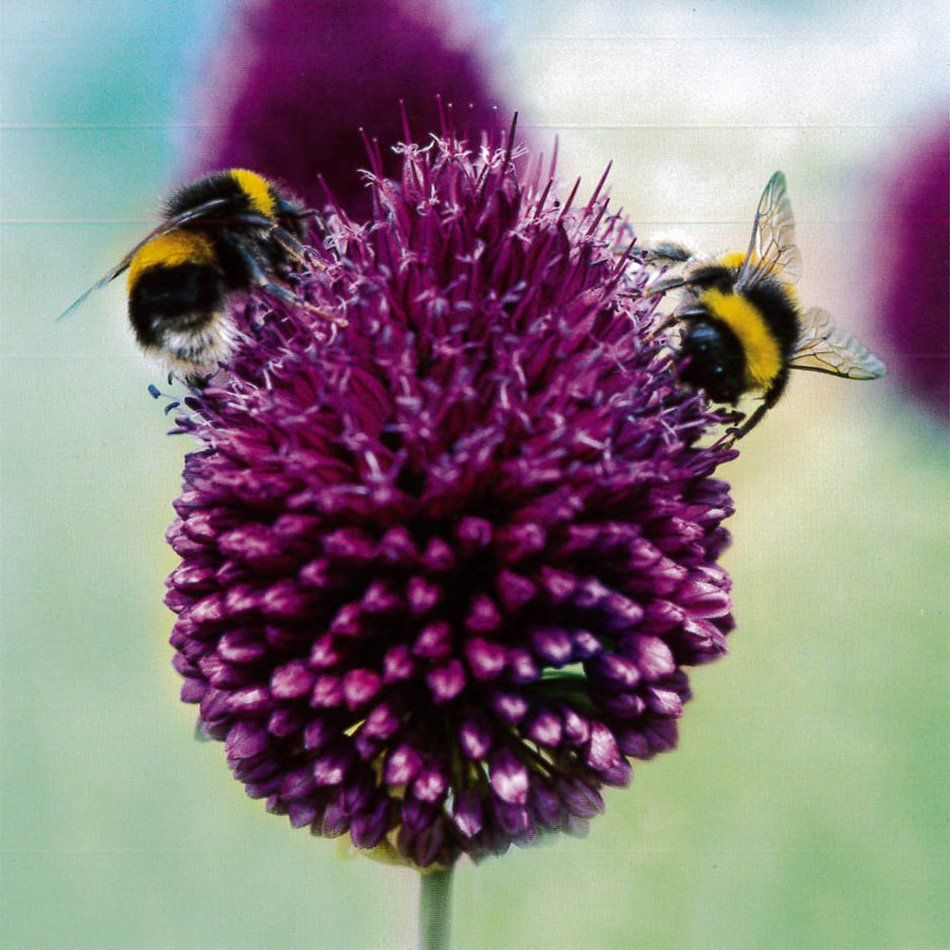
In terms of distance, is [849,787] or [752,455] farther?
[752,455]

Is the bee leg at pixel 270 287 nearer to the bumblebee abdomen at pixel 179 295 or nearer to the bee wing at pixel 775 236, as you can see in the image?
the bumblebee abdomen at pixel 179 295

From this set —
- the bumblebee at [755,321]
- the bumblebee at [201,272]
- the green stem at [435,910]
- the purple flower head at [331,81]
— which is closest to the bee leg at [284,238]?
the bumblebee at [201,272]

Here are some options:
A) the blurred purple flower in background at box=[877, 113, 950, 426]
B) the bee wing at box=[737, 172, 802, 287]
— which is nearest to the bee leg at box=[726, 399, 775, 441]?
the bee wing at box=[737, 172, 802, 287]

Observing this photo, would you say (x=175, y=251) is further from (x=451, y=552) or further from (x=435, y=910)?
(x=435, y=910)

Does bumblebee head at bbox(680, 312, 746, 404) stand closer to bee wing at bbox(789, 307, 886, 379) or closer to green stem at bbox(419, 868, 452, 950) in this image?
bee wing at bbox(789, 307, 886, 379)

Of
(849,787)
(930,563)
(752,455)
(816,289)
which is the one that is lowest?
(849,787)

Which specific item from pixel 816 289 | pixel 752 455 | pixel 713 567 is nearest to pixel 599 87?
pixel 816 289

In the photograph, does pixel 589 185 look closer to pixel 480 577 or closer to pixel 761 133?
pixel 761 133
